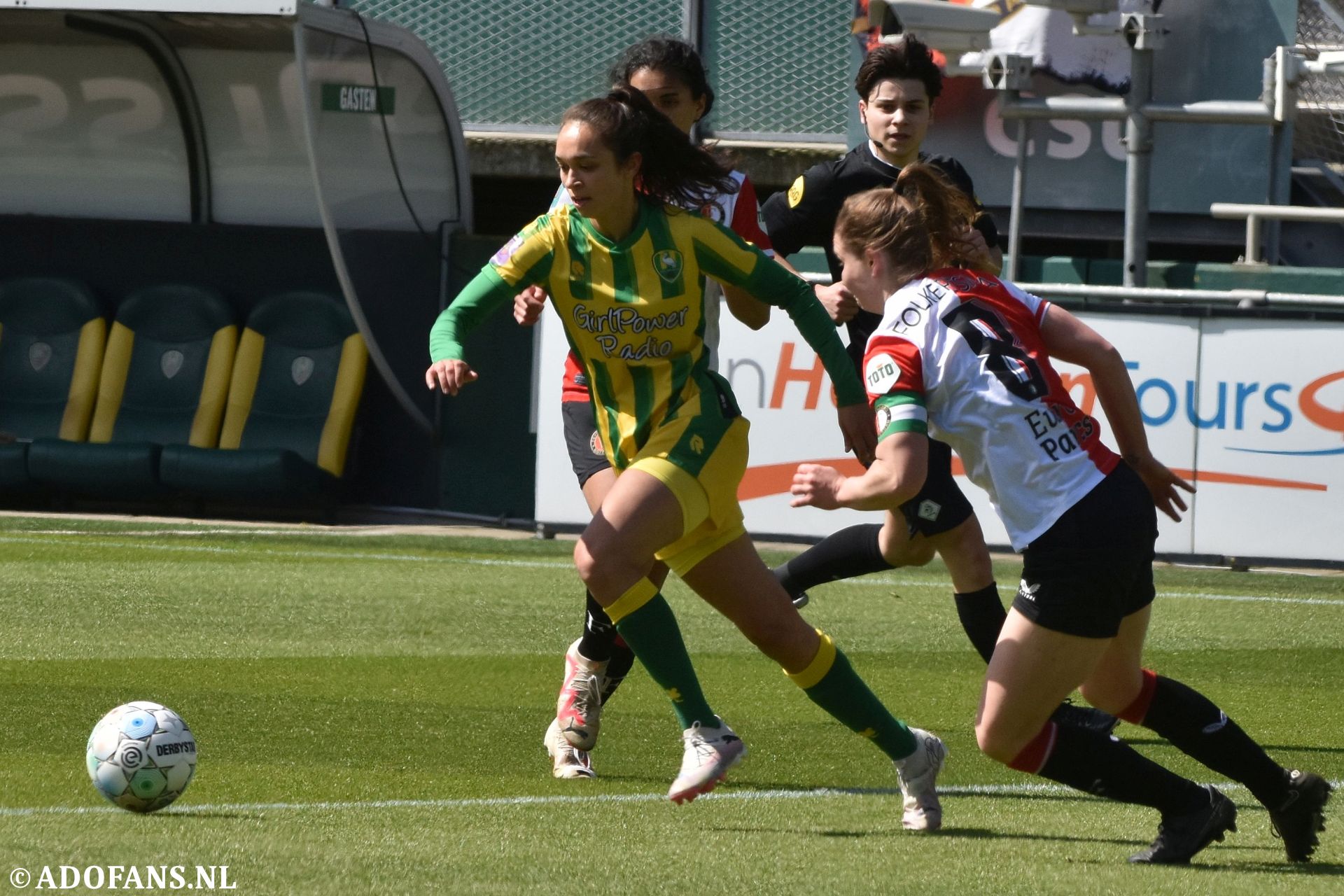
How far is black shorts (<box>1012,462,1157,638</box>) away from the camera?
158 inches

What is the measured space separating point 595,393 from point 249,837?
1.34 metres

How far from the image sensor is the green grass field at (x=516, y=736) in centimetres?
400

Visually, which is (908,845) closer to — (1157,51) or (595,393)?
(595,393)

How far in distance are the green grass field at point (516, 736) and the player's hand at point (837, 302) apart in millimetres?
1220

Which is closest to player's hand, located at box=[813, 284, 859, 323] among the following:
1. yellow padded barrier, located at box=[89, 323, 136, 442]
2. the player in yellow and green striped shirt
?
the player in yellow and green striped shirt

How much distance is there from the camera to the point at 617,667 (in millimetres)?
5559

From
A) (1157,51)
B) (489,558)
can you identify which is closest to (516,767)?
(489,558)

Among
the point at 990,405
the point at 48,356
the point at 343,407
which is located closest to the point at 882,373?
the point at 990,405

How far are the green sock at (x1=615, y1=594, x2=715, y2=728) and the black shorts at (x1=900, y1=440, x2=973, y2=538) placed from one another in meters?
1.14

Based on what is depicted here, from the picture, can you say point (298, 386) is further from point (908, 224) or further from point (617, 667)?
point (908, 224)

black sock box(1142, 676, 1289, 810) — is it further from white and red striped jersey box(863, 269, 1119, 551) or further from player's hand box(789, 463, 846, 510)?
player's hand box(789, 463, 846, 510)

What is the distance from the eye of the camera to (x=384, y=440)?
14.2 m

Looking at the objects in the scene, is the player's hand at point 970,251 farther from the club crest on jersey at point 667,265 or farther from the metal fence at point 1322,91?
the metal fence at point 1322,91

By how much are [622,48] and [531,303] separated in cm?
1223
